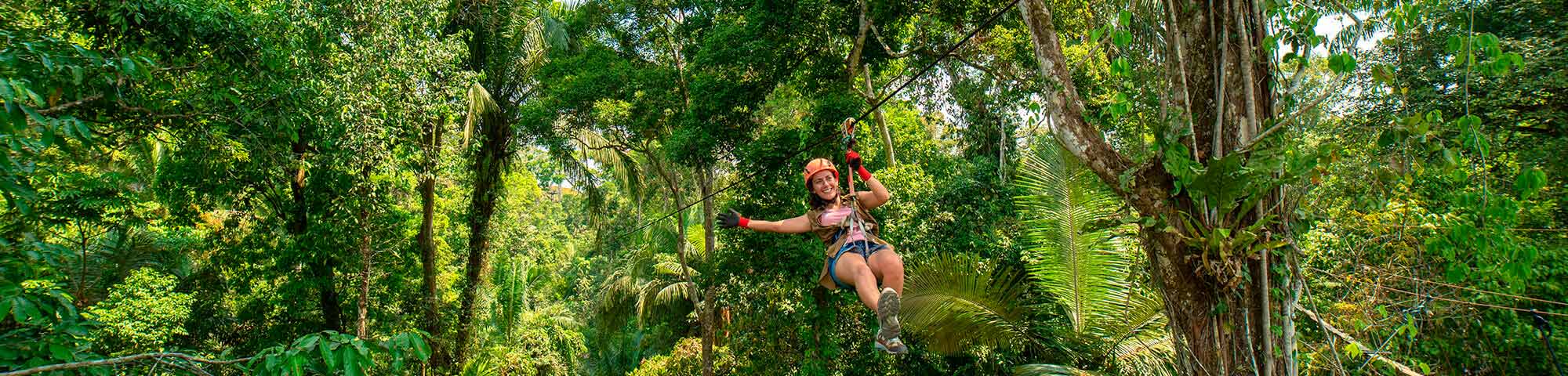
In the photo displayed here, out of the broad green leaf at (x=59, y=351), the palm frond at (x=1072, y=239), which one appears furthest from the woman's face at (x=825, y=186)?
the broad green leaf at (x=59, y=351)

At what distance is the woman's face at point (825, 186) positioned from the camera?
198 inches

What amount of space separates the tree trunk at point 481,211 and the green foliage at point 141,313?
5015mm

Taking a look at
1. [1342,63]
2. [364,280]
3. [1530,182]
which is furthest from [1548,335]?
[364,280]

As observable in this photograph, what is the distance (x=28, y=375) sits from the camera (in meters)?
2.53

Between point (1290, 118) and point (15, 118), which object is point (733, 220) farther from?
point (15, 118)

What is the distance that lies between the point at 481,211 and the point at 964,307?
8.97 meters

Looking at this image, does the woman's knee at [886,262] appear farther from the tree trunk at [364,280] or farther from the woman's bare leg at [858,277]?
the tree trunk at [364,280]

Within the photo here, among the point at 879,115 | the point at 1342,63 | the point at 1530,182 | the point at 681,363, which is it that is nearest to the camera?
the point at 1530,182

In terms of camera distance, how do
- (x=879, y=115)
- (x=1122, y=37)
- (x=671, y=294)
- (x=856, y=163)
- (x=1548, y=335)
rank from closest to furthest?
(x=1122, y=37) → (x=856, y=163) → (x=1548, y=335) → (x=879, y=115) → (x=671, y=294)

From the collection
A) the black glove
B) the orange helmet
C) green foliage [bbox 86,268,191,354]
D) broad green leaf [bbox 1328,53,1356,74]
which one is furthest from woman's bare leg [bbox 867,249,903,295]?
green foliage [bbox 86,268,191,354]

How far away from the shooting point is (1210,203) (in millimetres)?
3061

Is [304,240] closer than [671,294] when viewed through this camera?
Yes

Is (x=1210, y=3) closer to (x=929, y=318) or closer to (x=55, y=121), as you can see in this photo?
(x=55, y=121)

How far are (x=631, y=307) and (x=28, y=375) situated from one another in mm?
15724
